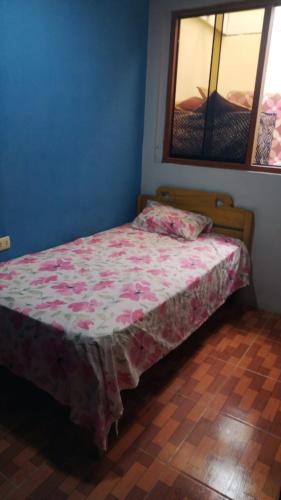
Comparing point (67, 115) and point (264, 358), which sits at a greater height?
point (67, 115)

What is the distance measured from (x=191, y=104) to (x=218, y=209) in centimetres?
94

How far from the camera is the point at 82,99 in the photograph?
2.68m

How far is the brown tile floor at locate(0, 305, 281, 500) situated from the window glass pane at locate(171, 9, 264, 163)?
1752 mm

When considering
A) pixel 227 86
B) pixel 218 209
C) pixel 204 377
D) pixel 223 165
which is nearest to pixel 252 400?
pixel 204 377

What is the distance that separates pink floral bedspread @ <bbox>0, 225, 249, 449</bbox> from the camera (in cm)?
151

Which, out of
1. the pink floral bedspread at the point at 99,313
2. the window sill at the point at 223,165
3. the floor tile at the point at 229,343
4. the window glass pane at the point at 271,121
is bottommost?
the floor tile at the point at 229,343

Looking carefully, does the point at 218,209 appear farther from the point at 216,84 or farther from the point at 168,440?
the point at 168,440

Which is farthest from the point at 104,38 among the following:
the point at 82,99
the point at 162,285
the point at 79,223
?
the point at 162,285

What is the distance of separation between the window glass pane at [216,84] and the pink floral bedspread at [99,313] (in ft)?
3.34

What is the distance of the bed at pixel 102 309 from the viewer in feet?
4.98

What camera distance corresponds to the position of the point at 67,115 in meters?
2.58

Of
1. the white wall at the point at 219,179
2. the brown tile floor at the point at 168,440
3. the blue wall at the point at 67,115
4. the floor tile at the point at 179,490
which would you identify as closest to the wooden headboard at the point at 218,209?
the white wall at the point at 219,179

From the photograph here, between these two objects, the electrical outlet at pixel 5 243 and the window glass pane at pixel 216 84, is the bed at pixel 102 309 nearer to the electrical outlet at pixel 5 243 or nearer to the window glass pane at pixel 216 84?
the electrical outlet at pixel 5 243

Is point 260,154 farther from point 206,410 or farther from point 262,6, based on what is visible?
point 206,410
